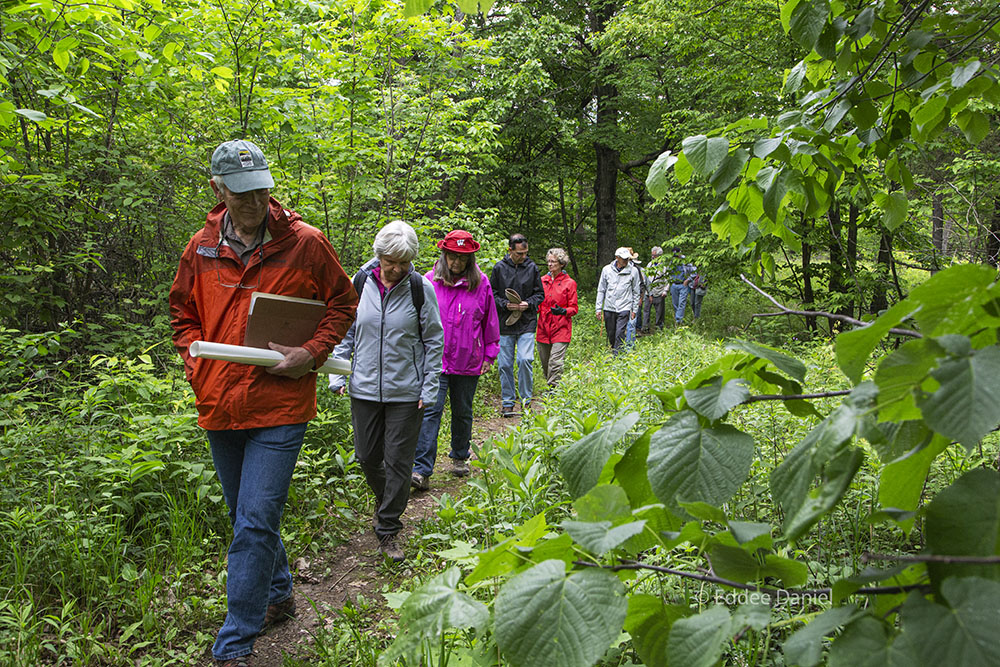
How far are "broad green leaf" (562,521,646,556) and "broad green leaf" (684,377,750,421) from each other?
22 cm

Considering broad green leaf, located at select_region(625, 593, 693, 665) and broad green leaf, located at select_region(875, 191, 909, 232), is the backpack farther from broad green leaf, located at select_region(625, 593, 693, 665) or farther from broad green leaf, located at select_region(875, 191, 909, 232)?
broad green leaf, located at select_region(625, 593, 693, 665)

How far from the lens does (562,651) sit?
795 millimetres

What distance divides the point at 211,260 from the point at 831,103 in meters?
2.92

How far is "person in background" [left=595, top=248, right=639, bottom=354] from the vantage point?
11.9 metres

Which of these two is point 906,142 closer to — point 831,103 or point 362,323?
point 831,103

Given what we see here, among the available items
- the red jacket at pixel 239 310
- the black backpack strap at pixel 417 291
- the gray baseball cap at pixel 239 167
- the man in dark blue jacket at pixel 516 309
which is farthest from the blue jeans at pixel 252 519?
the man in dark blue jacket at pixel 516 309

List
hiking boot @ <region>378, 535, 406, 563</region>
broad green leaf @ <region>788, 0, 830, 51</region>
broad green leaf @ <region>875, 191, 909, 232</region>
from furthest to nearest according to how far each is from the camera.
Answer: hiking boot @ <region>378, 535, 406, 563</region> < broad green leaf @ <region>875, 191, 909, 232</region> < broad green leaf @ <region>788, 0, 830, 51</region>

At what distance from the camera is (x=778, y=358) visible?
1.01m

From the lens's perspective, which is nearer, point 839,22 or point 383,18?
point 839,22

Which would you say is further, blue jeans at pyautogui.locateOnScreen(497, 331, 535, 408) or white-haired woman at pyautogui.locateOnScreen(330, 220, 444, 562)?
blue jeans at pyautogui.locateOnScreen(497, 331, 535, 408)

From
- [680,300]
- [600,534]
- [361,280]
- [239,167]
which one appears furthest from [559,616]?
[680,300]

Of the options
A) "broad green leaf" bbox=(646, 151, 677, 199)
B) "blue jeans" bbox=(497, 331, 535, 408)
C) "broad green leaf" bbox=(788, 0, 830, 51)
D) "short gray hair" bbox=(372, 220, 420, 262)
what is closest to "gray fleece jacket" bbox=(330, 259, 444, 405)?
"short gray hair" bbox=(372, 220, 420, 262)

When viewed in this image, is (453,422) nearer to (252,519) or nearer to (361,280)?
(361,280)

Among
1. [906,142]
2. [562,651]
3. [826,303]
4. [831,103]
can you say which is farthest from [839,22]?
[826,303]
